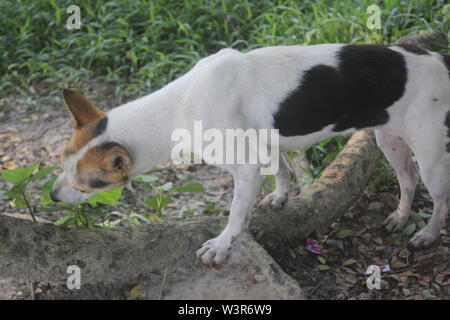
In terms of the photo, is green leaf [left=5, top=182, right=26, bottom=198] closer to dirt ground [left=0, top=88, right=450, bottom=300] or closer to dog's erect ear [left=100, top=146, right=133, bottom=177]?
dog's erect ear [left=100, top=146, right=133, bottom=177]

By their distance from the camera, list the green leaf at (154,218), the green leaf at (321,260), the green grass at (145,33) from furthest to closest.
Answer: the green grass at (145,33)
the green leaf at (154,218)
the green leaf at (321,260)

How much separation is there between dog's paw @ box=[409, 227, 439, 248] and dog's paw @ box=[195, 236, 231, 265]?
163 centimetres

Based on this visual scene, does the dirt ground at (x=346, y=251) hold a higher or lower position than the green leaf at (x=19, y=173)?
lower

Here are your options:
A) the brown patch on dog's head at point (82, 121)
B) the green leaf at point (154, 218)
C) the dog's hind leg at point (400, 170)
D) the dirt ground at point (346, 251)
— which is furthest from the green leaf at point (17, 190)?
the dog's hind leg at point (400, 170)

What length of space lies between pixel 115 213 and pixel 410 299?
8.87ft

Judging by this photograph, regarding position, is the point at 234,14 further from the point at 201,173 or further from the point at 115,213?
the point at 115,213

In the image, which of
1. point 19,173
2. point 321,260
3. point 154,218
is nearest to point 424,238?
point 321,260

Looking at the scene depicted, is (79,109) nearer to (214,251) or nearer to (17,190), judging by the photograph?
(17,190)

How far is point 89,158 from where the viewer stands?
11.8 feet

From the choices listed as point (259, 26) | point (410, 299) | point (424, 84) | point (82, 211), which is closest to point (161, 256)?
point (82, 211)

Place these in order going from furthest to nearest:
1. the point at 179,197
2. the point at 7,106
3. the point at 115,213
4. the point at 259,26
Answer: the point at 259,26 → the point at 7,106 → the point at 179,197 → the point at 115,213

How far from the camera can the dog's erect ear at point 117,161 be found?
3.53 meters

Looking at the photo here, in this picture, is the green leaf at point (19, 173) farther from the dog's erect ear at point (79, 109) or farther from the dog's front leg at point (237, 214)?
the dog's front leg at point (237, 214)

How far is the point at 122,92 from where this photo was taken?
23.7ft
